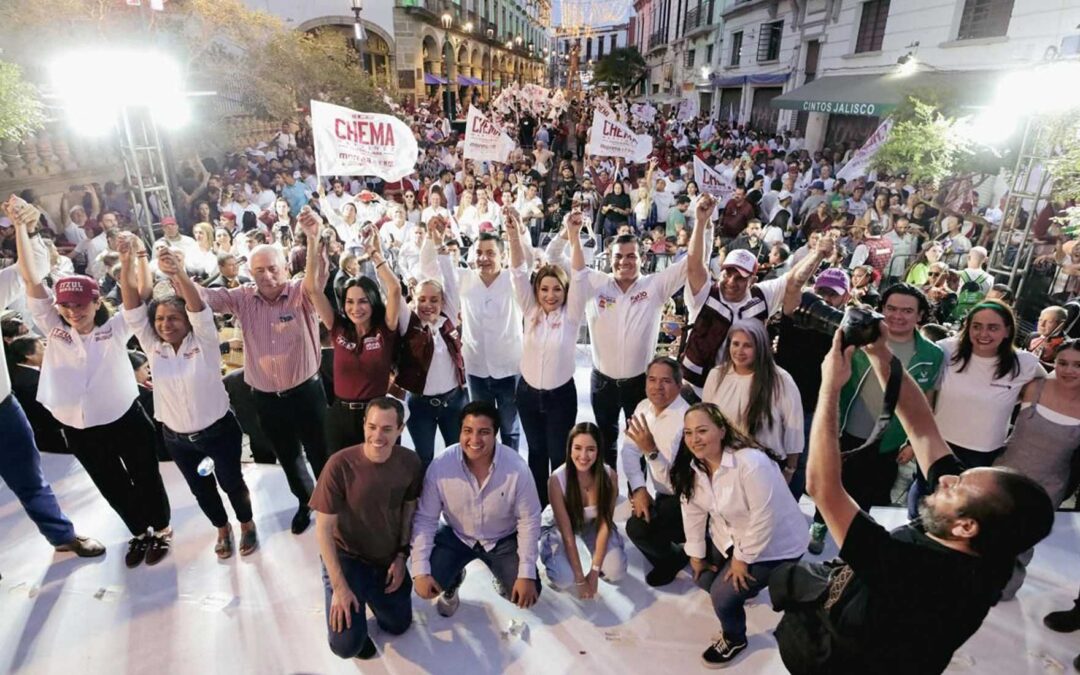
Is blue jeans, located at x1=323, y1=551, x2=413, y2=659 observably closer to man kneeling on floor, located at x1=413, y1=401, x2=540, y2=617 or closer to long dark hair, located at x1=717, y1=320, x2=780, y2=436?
man kneeling on floor, located at x1=413, y1=401, x2=540, y2=617

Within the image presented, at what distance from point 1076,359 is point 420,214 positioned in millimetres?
8184

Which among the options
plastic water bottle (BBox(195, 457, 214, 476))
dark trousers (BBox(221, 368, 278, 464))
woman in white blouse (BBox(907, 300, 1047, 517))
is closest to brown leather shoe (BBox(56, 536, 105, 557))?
plastic water bottle (BBox(195, 457, 214, 476))

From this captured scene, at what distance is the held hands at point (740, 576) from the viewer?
8.38 ft

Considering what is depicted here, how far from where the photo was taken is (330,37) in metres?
20.1

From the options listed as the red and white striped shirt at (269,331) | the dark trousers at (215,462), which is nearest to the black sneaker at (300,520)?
the dark trousers at (215,462)

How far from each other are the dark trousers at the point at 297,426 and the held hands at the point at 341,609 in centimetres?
103

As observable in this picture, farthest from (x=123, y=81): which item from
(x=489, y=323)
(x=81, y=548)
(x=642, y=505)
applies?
(x=642, y=505)

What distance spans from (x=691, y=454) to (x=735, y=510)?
0.31 metres

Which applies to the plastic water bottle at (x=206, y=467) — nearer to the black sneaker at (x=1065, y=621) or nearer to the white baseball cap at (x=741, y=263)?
the white baseball cap at (x=741, y=263)

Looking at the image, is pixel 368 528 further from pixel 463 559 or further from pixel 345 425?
pixel 345 425

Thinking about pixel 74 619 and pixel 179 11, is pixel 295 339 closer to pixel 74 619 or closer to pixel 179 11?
pixel 74 619

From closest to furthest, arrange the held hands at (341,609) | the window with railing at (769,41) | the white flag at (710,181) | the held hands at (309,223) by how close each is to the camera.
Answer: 1. the held hands at (341,609)
2. the held hands at (309,223)
3. the white flag at (710,181)
4. the window with railing at (769,41)

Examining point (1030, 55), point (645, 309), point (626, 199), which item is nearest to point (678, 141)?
point (1030, 55)

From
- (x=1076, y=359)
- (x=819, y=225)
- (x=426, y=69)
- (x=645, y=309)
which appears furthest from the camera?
(x=426, y=69)
